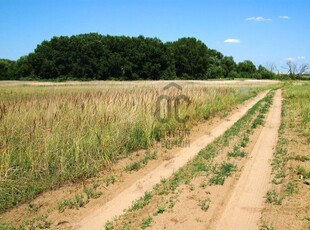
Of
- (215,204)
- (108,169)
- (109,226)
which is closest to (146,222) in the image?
(109,226)

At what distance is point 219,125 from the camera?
15.7 m

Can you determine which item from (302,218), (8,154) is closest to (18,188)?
(8,154)

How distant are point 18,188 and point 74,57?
7552 centimetres

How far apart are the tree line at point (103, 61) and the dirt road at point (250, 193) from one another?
68.6 meters

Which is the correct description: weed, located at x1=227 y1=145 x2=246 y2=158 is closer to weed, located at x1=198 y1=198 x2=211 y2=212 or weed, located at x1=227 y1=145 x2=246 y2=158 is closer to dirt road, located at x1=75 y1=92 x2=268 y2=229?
dirt road, located at x1=75 y1=92 x2=268 y2=229

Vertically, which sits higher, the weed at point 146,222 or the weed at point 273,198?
the weed at point 273,198

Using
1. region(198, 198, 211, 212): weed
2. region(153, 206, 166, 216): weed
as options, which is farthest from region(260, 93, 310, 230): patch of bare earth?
region(153, 206, 166, 216): weed

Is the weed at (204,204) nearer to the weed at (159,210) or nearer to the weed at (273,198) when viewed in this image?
the weed at (159,210)

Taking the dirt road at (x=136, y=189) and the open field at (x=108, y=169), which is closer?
the dirt road at (x=136, y=189)

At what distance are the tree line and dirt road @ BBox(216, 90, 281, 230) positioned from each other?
6858 cm

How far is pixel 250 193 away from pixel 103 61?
74236 millimetres

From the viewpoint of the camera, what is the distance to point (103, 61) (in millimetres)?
78375

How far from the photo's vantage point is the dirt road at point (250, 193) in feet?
18.2

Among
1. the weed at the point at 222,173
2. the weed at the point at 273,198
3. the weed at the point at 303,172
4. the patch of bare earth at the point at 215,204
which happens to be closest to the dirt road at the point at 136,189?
the patch of bare earth at the point at 215,204
